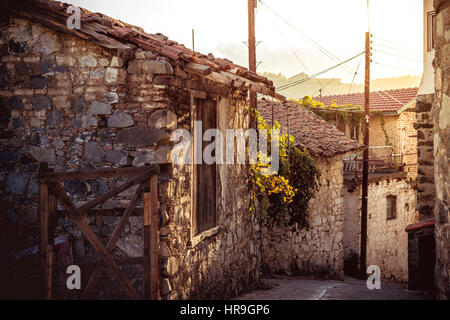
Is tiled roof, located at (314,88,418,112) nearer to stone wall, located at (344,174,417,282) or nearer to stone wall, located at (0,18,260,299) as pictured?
stone wall, located at (344,174,417,282)

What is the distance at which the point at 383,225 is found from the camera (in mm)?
16250

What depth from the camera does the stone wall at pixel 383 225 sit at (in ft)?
47.9

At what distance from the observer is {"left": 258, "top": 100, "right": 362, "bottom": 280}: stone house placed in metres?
11.4

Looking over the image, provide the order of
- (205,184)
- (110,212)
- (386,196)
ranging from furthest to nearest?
(386,196) < (205,184) < (110,212)

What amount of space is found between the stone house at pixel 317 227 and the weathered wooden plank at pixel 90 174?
673 cm

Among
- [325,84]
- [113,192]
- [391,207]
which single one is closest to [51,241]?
[113,192]

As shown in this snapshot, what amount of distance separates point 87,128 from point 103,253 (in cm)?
158

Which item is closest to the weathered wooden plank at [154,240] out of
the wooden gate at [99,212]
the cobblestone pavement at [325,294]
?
the wooden gate at [99,212]

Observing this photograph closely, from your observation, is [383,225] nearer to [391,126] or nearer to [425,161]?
[391,126]

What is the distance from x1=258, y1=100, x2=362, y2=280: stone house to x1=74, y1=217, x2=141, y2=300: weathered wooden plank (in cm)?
661

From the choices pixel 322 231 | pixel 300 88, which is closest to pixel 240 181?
pixel 322 231
